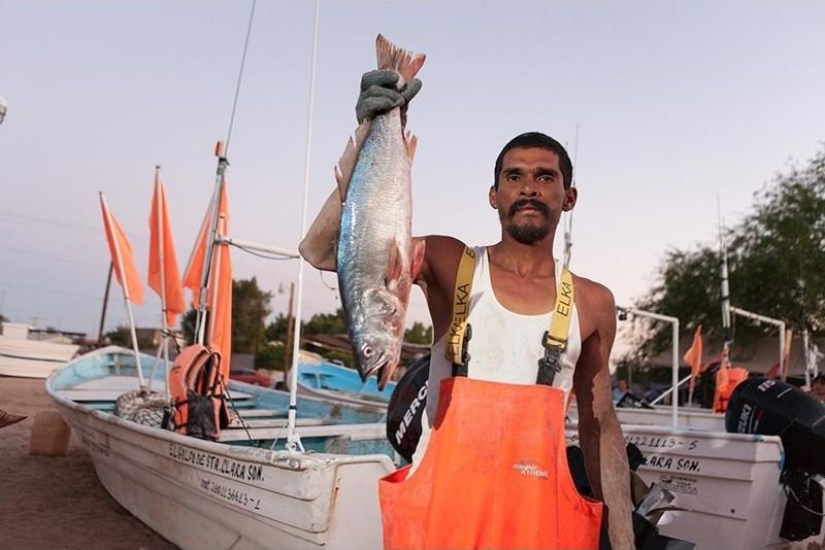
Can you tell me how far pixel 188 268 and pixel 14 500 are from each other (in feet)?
10.4

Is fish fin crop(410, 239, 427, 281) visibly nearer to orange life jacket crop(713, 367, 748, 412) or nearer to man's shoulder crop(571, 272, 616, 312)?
man's shoulder crop(571, 272, 616, 312)

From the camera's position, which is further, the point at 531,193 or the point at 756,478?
the point at 756,478

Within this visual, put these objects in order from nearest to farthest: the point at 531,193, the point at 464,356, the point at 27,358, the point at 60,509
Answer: the point at 464,356, the point at 531,193, the point at 60,509, the point at 27,358

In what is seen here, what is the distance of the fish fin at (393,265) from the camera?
1.88 metres

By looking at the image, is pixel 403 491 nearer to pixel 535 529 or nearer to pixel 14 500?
pixel 535 529

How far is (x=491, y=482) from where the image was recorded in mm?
2180

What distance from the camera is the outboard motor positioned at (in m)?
5.61

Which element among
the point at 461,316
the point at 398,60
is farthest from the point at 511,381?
the point at 398,60

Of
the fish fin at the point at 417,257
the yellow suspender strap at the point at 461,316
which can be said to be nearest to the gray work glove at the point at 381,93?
the fish fin at the point at 417,257

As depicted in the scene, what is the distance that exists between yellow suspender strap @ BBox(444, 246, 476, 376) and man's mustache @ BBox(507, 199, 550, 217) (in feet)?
0.77

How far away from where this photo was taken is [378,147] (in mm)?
2141

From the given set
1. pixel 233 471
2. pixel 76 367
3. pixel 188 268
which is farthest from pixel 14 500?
pixel 76 367

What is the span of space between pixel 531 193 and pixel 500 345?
1.94ft

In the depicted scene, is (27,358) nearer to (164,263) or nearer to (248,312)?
(164,263)
